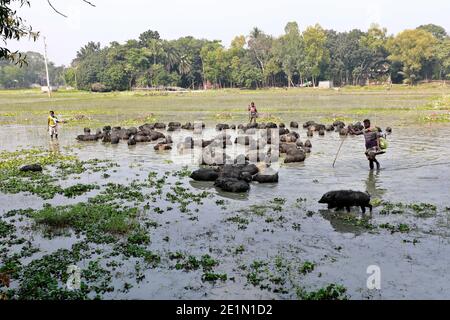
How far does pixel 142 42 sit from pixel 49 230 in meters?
121

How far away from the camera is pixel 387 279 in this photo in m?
8.27

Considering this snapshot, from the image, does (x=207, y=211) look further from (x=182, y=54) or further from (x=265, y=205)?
(x=182, y=54)

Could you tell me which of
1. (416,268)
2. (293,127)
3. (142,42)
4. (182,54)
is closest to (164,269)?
(416,268)

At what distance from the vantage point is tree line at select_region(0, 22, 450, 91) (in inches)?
4240

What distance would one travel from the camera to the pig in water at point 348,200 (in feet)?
39.4

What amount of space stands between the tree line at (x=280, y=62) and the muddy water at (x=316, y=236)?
94.2 metres

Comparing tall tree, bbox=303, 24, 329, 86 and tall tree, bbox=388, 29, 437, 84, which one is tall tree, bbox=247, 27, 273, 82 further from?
tall tree, bbox=388, 29, 437, 84

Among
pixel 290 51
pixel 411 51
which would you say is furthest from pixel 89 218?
pixel 290 51

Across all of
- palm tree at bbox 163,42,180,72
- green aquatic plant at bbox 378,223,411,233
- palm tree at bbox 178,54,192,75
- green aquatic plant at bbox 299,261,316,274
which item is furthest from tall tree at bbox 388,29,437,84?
green aquatic plant at bbox 299,261,316,274

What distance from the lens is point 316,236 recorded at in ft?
34.7

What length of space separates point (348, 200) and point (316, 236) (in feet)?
6.51

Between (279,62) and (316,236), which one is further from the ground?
(279,62)

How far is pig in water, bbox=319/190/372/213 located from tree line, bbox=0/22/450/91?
100548 millimetres

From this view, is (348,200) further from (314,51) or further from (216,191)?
(314,51)
